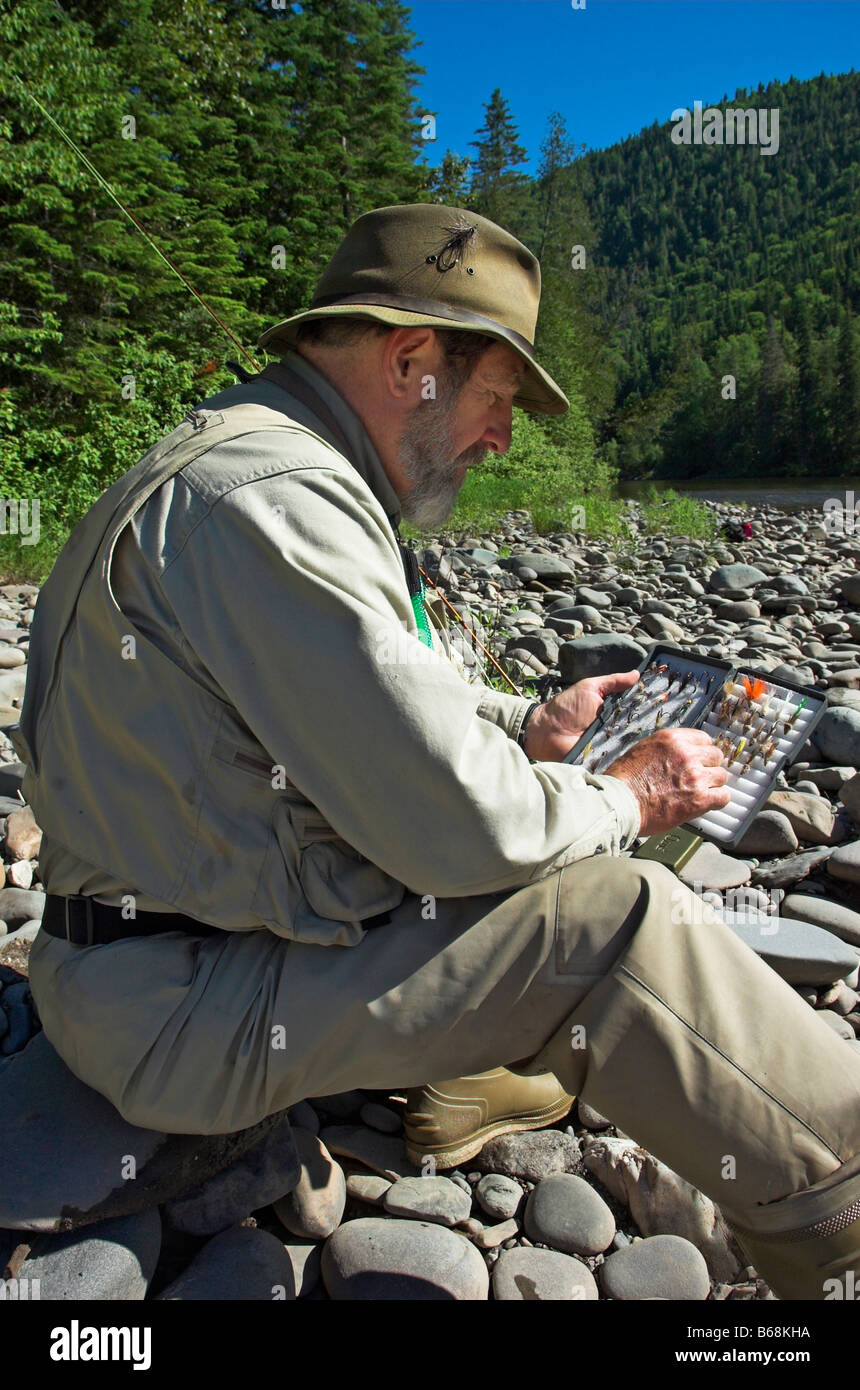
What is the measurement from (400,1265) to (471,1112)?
41cm

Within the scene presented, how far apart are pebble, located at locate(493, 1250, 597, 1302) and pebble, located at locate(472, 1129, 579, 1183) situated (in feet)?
0.83

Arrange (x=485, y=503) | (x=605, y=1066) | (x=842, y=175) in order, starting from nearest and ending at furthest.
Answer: (x=605, y=1066)
(x=485, y=503)
(x=842, y=175)

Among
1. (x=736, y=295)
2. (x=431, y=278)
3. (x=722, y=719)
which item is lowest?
(x=722, y=719)

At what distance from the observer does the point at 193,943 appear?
1.68 metres

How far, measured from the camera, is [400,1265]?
1881mm

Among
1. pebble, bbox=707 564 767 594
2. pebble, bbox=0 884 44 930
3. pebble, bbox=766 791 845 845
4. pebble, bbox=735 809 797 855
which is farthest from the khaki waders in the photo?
pebble, bbox=707 564 767 594

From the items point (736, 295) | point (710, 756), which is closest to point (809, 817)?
point (710, 756)

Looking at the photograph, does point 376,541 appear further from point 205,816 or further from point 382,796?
point 205,816

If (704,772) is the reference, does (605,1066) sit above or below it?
below

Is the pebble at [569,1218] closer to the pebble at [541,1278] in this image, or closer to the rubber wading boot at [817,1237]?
the pebble at [541,1278]

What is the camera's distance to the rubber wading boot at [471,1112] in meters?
2.20

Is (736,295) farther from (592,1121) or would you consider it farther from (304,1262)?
(304,1262)
